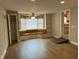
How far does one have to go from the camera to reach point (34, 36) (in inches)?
399

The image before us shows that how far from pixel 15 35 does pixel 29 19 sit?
2979 mm

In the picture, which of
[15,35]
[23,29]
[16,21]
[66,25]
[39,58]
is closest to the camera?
[39,58]

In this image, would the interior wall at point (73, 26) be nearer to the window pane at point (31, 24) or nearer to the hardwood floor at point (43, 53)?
the hardwood floor at point (43, 53)

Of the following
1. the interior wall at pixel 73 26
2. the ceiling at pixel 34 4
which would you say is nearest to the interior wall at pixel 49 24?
the interior wall at pixel 73 26

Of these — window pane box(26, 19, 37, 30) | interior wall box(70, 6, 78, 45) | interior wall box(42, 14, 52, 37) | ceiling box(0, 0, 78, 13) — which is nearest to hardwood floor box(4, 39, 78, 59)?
interior wall box(70, 6, 78, 45)

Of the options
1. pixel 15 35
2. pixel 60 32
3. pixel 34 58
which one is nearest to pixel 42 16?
pixel 60 32

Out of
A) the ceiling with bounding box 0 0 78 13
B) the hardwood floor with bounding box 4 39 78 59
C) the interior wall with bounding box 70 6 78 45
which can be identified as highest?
the ceiling with bounding box 0 0 78 13

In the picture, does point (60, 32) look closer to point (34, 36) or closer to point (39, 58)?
point (34, 36)

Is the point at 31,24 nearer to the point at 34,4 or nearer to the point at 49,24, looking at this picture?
the point at 49,24

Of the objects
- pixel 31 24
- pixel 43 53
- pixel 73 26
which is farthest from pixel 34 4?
pixel 31 24

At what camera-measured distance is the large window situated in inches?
426

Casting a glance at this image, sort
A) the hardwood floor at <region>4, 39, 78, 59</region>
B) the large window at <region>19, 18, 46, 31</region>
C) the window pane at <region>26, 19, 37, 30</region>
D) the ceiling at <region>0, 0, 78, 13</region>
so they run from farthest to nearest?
the window pane at <region>26, 19, 37, 30</region>
the large window at <region>19, 18, 46, 31</region>
the hardwood floor at <region>4, 39, 78, 59</region>
the ceiling at <region>0, 0, 78, 13</region>

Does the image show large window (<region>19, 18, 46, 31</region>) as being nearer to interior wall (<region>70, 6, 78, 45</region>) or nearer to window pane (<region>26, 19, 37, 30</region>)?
window pane (<region>26, 19, 37, 30</region>)

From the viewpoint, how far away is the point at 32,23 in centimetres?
1120
